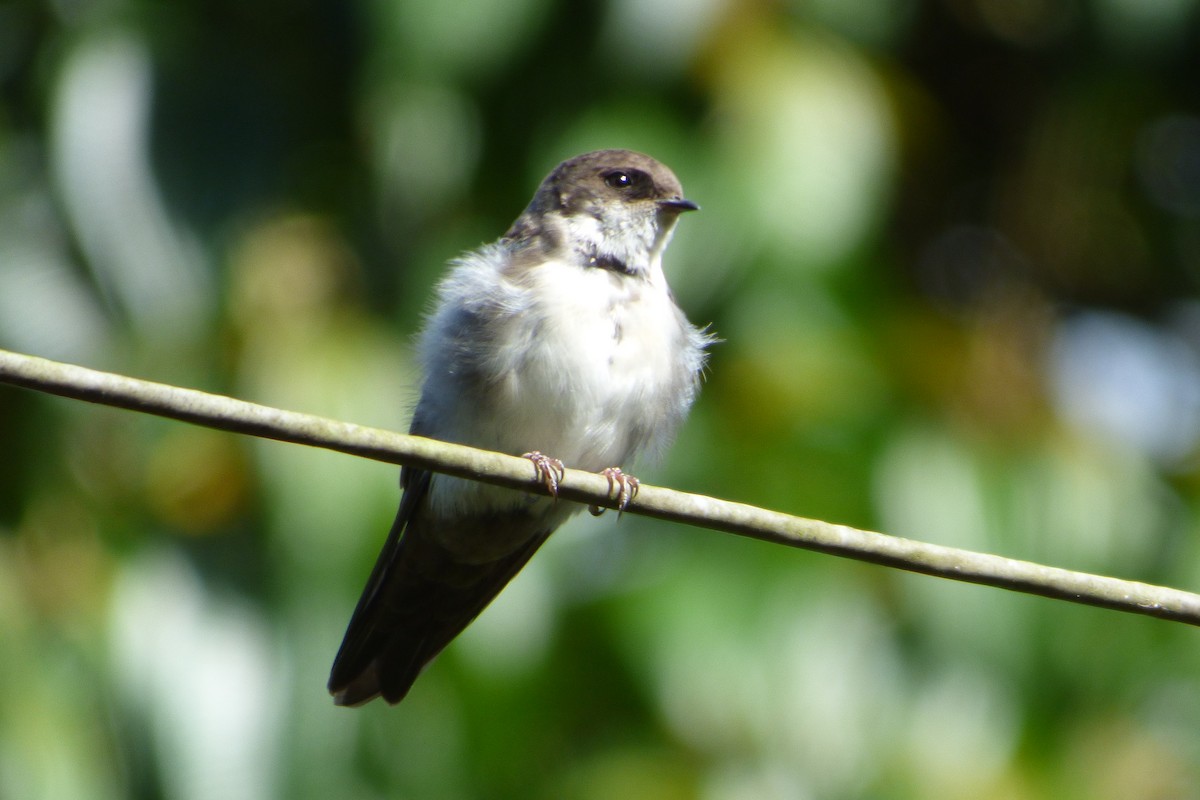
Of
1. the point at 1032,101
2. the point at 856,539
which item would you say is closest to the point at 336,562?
the point at 856,539

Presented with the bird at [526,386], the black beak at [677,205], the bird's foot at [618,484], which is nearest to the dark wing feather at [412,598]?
the bird at [526,386]

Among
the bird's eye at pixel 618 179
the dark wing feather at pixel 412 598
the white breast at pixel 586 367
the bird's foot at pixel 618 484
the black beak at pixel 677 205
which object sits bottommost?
the dark wing feather at pixel 412 598

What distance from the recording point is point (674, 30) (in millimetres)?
5906

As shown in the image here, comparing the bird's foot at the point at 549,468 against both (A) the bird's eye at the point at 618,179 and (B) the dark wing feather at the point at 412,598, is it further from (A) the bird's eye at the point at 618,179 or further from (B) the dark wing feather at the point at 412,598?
(A) the bird's eye at the point at 618,179

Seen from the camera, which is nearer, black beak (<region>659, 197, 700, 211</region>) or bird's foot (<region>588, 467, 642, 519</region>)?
bird's foot (<region>588, 467, 642, 519</region>)

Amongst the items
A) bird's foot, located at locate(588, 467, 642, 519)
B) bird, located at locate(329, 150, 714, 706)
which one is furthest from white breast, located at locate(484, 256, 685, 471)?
bird's foot, located at locate(588, 467, 642, 519)

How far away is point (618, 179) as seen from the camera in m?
5.15

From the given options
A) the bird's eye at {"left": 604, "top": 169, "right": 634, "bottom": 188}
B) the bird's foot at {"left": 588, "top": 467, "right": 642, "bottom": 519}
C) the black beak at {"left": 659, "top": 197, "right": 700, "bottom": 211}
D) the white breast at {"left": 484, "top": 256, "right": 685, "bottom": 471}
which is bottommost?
the bird's foot at {"left": 588, "top": 467, "right": 642, "bottom": 519}

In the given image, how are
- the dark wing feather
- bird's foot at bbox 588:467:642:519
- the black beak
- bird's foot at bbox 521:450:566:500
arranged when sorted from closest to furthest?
bird's foot at bbox 588:467:642:519 → bird's foot at bbox 521:450:566:500 → the dark wing feather → the black beak

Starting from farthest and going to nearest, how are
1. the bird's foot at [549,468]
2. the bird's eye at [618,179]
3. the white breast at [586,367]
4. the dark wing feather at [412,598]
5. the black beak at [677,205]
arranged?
the bird's eye at [618,179]
the black beak at [677,205]
the dark wing feather at [412,598]
the white breast at [586,367]
the bird's foot at [549,468]

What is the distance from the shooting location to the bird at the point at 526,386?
14.8 ft

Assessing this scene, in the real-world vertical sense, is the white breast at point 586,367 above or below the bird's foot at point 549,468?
above

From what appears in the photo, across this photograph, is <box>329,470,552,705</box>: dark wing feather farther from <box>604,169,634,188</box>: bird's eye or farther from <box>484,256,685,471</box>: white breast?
<box>604,169,634,188</box>: bird's eye

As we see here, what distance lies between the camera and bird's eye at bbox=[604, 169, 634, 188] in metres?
5.14
